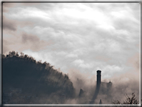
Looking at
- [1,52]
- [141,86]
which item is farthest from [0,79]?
[141,86]

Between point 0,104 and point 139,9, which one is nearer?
point 0,104

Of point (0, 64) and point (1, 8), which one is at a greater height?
point (1, 8)

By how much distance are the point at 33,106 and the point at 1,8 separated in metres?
16.6

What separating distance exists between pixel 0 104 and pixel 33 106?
5.66 meters

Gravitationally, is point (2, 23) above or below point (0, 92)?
above

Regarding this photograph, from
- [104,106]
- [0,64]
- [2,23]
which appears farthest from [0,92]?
[104,106]

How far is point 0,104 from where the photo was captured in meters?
28.2

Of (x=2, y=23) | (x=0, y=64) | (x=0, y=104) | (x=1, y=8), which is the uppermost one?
(x=1, y=8)

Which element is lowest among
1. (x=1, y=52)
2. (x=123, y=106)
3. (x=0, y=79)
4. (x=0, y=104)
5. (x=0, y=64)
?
(x=123, y=106)

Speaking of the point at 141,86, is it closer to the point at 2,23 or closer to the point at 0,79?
the point at 0,79

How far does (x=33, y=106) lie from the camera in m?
31.8

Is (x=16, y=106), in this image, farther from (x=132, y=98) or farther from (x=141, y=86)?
(x=132, y=98)

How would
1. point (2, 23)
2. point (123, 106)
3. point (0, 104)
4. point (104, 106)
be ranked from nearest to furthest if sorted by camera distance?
point (0, 104), point (2, 23), point (104, 106), point (123, 106)

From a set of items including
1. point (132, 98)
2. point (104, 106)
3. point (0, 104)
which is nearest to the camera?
point (0, 104)
